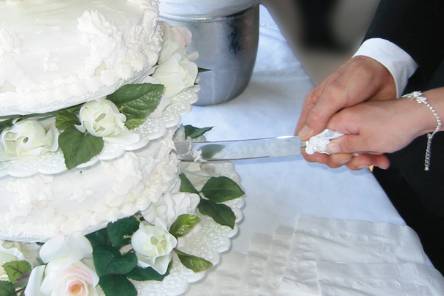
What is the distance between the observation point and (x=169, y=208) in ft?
2.42

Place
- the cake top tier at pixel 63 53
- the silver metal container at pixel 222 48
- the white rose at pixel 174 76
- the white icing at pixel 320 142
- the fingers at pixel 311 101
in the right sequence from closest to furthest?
1. the cake top tier at pixel 63 53
2. the white rose at pixel 174 76
3. the white icing at pixel 320 142
4. the fingers at pixel 311 101
5. the silver metal container at pixel 222 48

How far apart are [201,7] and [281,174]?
333 mm

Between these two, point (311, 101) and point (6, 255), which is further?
point (311, 101)

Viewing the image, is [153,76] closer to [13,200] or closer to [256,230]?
[13,200]

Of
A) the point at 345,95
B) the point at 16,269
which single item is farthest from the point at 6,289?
the point at 345,95

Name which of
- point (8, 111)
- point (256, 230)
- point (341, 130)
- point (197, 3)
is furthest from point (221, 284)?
point (197, 3)

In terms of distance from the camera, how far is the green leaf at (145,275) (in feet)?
2.36

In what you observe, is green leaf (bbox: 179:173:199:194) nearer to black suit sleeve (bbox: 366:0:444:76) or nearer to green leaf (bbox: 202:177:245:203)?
green leaf (bbox: 202:177:245:203)

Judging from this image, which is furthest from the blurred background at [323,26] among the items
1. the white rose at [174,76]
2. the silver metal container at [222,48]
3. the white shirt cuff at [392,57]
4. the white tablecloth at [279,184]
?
the white rose at [174,76]

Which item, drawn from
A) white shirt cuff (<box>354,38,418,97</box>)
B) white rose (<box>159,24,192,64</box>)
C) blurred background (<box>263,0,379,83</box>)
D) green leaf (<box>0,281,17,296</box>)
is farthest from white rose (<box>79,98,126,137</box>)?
blurred background (<box>263,0,379,83</box>)

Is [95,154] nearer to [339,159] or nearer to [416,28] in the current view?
[339,159]

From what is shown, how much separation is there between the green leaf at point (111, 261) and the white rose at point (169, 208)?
0.18ft

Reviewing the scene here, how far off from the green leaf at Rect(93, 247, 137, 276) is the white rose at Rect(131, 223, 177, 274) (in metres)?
0.02

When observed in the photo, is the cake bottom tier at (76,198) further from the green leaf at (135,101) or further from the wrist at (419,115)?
the wrist at (419,115)
